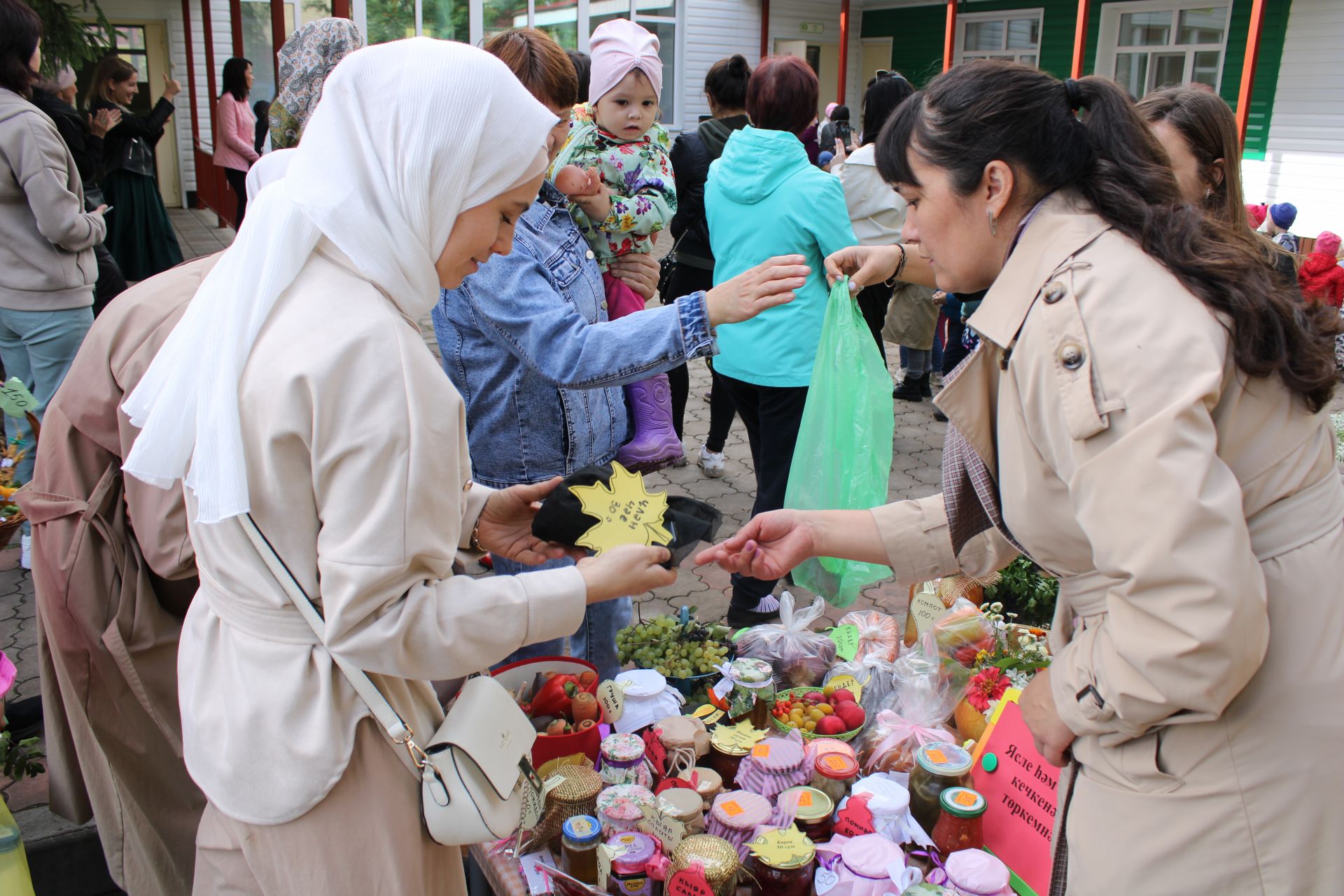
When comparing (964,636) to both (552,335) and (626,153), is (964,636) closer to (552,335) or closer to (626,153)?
(552,335)

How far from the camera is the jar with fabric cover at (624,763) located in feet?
7.27

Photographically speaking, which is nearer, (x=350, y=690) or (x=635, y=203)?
(x=350, y=690)

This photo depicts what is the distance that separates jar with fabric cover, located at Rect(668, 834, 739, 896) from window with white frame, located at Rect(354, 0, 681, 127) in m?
14.9

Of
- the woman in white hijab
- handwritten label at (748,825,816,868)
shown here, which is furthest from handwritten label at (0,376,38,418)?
handwritten label at (748,825,816,868)

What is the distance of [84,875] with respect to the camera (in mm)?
2363

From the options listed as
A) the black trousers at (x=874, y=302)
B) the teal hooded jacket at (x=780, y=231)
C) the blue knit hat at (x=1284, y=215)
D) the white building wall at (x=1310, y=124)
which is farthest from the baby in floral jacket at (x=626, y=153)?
the white building wall at (x=1310, y=124)

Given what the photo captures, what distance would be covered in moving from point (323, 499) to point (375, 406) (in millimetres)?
148

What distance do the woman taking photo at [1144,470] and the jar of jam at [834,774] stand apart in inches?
31.7

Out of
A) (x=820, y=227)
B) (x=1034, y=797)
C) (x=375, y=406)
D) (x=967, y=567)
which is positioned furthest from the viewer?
(x=820, y=227)

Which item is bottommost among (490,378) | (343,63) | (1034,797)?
(1034,797)

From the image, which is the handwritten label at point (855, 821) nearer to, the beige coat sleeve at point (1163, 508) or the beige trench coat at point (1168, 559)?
the beige trench coat at point (1168, 559)

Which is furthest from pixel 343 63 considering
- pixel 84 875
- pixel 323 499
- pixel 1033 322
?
pixel 84 875

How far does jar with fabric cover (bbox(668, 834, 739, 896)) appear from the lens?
189 centimetres

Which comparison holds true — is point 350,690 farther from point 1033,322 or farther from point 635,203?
point 635,203
